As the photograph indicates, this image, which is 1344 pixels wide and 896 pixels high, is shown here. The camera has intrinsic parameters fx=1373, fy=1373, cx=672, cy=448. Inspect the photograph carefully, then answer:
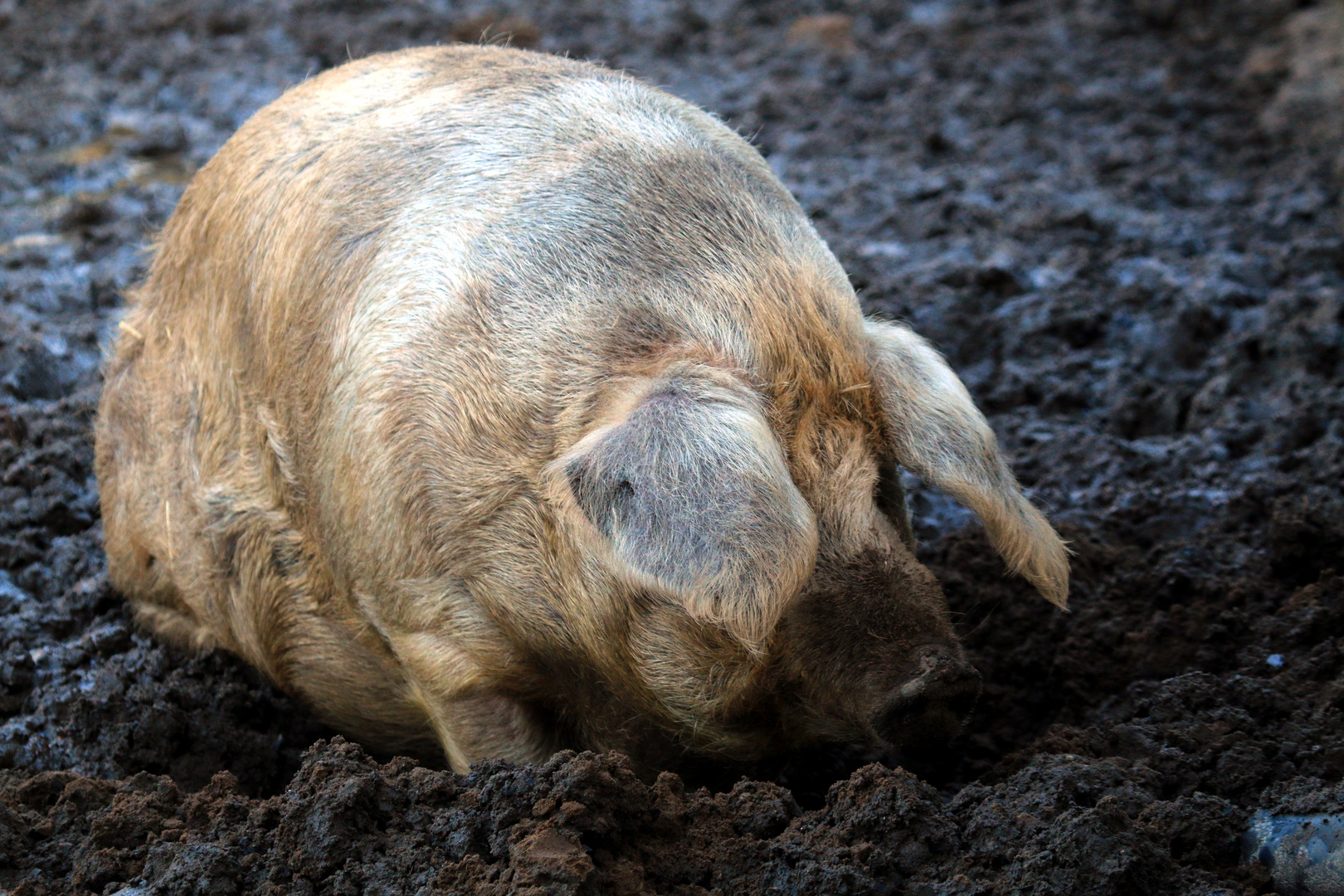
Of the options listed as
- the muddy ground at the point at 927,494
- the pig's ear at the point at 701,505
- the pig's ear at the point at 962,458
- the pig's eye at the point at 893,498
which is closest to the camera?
the pig's ear at the point at 701,505

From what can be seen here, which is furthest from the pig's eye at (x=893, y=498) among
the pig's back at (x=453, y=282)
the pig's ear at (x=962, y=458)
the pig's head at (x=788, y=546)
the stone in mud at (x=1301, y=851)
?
the stone in mud at (x=1301, y=851)

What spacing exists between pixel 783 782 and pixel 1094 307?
8.97ft

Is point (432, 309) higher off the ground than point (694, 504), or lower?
higher

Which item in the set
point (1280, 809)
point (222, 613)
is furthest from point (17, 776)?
point (1280, 809)

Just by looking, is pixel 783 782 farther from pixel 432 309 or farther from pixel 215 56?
pixel 215 56

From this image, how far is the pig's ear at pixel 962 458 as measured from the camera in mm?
2719

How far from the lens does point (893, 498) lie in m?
2.91

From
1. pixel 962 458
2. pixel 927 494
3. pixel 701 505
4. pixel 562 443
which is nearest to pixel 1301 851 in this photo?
pixel 962 458

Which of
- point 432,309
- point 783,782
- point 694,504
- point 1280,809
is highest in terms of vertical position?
point 432,309

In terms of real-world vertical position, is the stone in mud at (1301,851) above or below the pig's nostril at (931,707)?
below

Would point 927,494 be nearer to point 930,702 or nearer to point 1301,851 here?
point 930,702

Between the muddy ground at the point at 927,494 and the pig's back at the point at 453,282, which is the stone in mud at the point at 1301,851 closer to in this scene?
the muddy ground at the point at 927,494

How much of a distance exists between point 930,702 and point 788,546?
1.58 feet

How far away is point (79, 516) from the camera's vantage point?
168 inches
